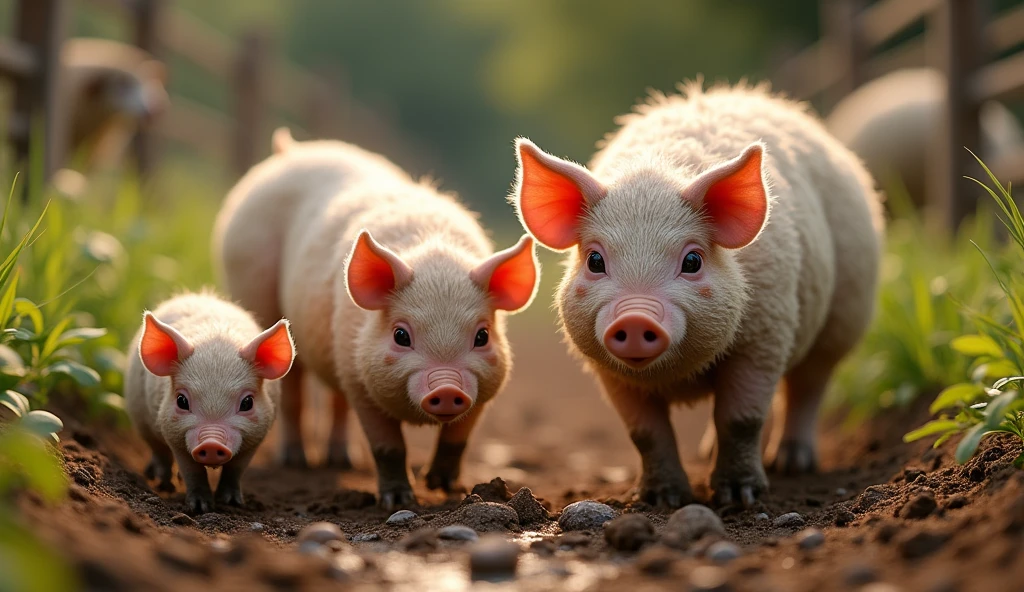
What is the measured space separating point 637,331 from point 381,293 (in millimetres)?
1057

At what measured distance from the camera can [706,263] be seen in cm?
340

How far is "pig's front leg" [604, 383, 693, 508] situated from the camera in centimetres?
370

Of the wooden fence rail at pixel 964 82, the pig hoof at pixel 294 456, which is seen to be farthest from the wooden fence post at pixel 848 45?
the pig hoof at pixel 294 456

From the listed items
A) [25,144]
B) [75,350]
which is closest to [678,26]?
[25,144]

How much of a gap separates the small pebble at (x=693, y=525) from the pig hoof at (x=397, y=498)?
1.09 m

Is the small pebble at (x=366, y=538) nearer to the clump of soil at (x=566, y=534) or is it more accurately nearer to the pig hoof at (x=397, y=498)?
the clump of soil at (x=566, y=534)

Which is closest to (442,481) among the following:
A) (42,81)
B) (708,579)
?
(708,579)

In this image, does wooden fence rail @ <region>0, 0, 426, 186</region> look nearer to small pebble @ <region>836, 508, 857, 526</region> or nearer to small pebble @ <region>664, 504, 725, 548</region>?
small pebble @ <region>664, 504, 725, 548</region>

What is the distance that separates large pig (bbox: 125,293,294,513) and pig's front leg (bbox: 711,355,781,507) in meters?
1.49

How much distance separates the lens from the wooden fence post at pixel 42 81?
6.24 meters

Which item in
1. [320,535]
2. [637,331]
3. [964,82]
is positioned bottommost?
[320,535]

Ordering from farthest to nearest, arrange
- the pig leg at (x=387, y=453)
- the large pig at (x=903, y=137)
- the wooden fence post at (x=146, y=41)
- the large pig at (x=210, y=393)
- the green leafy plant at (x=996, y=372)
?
the large pig at (x=903, y=137) < the wooden fence post at (x=146, y=41) < the pig leg at (x=387, y=453) < the large pig at (x=210, y=393) < the green leafy plant at (x=996, y=372)

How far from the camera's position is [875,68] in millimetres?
11609

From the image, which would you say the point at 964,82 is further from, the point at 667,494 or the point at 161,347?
the point at 161,347
